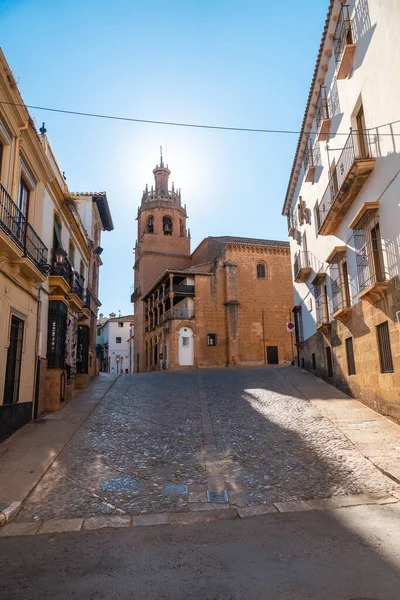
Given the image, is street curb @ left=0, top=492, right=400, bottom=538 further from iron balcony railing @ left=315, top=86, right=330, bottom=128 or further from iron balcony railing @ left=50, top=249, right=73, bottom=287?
iron balcony railing @ left=315, top=86, right=330, bottom=128

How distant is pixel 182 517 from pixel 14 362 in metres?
6.04

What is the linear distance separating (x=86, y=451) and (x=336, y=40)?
38.6ft

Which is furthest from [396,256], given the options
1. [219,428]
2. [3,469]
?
[3,469]

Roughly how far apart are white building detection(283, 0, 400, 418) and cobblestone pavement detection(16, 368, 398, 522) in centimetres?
202

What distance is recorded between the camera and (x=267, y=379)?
17.4 meters

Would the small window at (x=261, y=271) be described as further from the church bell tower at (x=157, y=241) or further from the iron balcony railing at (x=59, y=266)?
the iron balcony railing at (x=59, y=266)

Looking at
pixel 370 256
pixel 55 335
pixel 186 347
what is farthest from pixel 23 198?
pixel 186 347

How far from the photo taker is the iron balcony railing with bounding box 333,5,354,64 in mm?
10922

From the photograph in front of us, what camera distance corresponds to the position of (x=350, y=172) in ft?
33.0

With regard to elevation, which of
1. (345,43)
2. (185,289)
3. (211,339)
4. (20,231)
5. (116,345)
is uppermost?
(345,43)

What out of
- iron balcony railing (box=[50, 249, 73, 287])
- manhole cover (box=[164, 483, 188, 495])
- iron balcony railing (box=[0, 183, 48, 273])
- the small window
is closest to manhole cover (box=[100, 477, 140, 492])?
manhole cover (box=[164, 483, 188, 495])

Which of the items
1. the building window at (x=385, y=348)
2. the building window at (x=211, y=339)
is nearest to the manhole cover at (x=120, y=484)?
the building window at (x=385, y=348)

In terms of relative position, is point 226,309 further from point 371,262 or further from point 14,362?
point 14,362

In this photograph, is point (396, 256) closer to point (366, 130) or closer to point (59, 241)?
point (366, 130)
